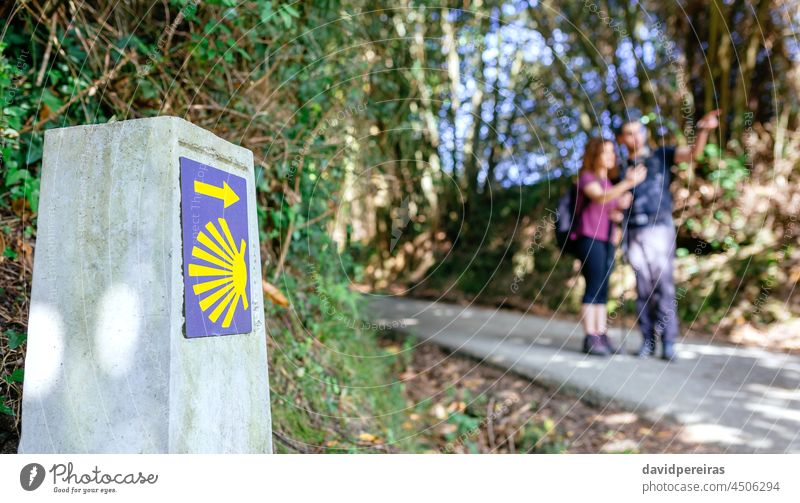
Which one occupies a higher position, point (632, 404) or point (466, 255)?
point (466, 255)

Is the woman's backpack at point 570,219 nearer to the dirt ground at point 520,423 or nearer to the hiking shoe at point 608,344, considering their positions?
the hiking shoe at point 608,344

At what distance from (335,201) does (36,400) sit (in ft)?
9.07

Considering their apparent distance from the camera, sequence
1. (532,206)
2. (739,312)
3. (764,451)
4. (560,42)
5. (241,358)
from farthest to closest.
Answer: (532,206) < (560,42) < (739,312) < (764,451) < (241,358)

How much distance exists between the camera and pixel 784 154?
6.64m

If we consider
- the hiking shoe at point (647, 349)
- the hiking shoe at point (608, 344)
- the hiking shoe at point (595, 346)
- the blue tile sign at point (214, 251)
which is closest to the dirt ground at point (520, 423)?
the hiking shoe at point (595, 346)

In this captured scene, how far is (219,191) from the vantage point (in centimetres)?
219

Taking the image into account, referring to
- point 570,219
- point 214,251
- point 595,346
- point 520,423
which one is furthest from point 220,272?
point 595,346

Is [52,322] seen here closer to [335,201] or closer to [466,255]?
[335,201]

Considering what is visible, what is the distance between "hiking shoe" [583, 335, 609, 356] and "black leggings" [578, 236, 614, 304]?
12.7 inches

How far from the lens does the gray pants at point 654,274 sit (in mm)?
4707

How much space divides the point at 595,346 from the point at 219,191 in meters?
3.68

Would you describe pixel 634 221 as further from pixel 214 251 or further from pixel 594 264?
pixel 214 251
